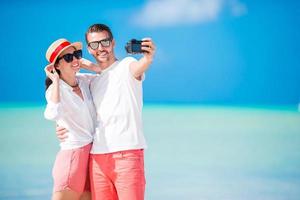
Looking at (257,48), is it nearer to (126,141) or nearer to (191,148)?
(191,148)

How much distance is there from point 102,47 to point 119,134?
35 cm

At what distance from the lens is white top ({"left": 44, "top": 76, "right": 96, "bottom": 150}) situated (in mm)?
Answer: 2246

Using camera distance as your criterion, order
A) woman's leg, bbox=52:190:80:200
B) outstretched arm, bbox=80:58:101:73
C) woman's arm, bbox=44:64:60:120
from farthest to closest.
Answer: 1. outstretched arm, bbox=80:58:101:73
2. woman's leg, bbox=52:190:80:200
3. woman's arm, bbox=44:64:60:120

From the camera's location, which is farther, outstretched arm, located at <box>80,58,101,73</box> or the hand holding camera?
outstretched arm, located at <box>80,58,101,73</box>

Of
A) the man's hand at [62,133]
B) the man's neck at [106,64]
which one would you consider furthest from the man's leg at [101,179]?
the man's neck at [106,64]

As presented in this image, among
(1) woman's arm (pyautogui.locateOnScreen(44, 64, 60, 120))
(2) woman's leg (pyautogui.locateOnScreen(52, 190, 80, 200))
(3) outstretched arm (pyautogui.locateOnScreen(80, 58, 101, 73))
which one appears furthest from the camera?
(3) outstretched arm (pyautogui.locateOnScreen(80, 58, 101, 73))

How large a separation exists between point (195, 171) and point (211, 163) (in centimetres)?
40

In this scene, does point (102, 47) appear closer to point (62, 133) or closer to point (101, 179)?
point (62, 133)

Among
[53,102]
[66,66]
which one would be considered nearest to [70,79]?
[66,66]

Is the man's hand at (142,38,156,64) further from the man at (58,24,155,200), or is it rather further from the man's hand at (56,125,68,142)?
the man's hand at (56,125,68,142)

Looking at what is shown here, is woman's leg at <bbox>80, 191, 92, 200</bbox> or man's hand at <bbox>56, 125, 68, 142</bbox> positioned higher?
man's hand at <bbox>56, 125, 68, 142</bbox>

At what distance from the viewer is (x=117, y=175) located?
2.25m

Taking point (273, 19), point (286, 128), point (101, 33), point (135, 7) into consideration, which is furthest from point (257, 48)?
point (101, 33)

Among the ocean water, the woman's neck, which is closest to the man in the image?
the woman's neck
